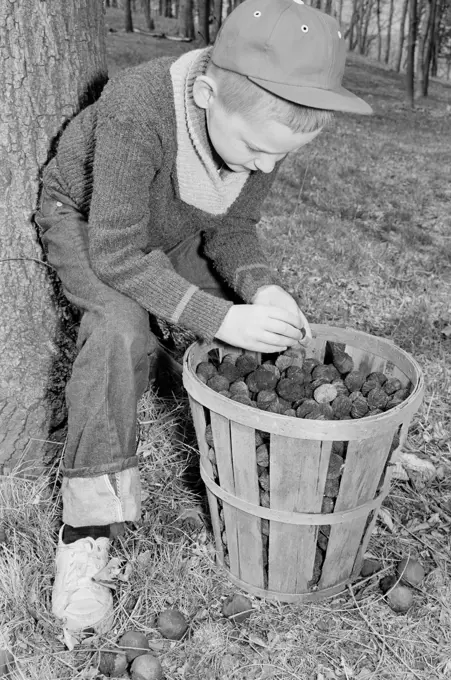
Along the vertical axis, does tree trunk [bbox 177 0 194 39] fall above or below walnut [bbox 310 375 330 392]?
below

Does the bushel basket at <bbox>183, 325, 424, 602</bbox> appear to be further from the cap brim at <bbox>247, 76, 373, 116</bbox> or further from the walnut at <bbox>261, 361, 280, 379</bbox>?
the cap brim at <bbox>247, 76, 373, 116</bbox>

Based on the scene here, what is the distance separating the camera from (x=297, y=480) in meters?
1.66

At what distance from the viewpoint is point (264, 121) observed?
1575 mm

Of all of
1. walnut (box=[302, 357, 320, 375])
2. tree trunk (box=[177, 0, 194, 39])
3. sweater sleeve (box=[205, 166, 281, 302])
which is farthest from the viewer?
tree trunk (box=[177, 0, 194, 39])

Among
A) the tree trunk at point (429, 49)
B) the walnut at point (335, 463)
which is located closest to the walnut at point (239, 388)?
the walnut at point (335, 463)

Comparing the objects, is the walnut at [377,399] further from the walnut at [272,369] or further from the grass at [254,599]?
the grass at [254,599]

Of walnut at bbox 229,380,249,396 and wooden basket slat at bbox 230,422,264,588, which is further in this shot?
walnut at bbox 229,380,249,396

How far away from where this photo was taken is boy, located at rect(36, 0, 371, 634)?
1529mm

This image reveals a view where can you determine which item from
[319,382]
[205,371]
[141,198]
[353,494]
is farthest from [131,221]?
[353,494]

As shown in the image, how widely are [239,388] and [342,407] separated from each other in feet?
0.96

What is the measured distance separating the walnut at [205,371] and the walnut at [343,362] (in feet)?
1.30

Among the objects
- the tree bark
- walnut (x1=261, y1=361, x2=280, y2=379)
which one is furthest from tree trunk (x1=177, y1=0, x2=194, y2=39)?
walnut (x1=261, y1=361, x2=280, y2=379)

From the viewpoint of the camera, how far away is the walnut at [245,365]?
1979 millimetres

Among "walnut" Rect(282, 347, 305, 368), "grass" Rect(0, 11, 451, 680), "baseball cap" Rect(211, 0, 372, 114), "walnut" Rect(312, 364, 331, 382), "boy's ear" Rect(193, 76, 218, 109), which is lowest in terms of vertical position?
"grass" Rect(0, 11, 451, 680)
